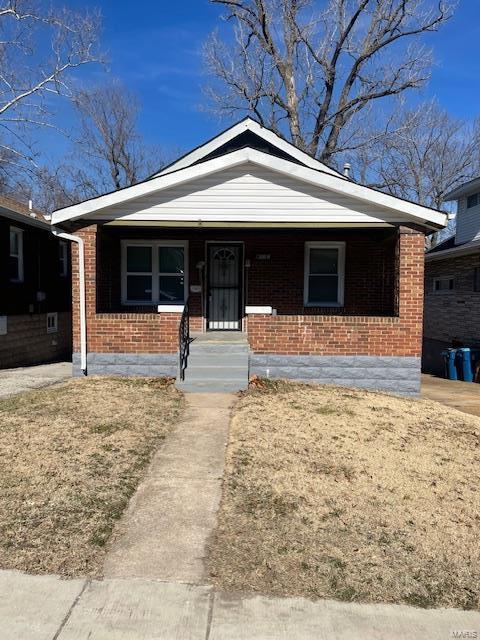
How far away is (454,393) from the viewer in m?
10.5

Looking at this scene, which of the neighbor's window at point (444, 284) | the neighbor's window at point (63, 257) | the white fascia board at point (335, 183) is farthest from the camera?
the neighbor's window at point (444, 284)

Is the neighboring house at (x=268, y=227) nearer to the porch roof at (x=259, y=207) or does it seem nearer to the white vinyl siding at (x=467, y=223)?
the porch roof at (x=259, y=207)

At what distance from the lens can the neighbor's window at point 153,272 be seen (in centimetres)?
1142

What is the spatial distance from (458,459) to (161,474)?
3.08 metres

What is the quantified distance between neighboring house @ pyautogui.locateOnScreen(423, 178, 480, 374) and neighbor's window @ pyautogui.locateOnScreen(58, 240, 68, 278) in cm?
1141

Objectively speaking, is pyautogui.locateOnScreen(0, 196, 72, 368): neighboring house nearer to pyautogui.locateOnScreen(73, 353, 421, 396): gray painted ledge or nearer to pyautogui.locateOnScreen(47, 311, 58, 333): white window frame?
pyautogui.locateOnScreen(47, 311, 58, 333): white window frame

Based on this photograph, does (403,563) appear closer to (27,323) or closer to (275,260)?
(275,260)

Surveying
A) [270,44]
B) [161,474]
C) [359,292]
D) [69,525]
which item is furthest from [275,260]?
[270,44]

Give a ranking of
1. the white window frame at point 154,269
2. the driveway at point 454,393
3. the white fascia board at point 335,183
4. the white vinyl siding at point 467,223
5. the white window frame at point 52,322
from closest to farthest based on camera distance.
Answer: the driveway at point 454,393 → the white fascia board at point 335,183 → the white window frame at point 154,269 → the white window frame at point 52,322 → the white vinyl siding at point 467,223

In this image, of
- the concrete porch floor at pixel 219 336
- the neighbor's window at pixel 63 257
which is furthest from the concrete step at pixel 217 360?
the neighbor's window at pixel 63 257

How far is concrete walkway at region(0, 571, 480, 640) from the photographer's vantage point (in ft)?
8.76

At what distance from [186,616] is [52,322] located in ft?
40.9

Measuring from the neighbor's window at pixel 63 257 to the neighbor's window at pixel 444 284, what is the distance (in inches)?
476

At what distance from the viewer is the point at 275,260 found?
1130cm
